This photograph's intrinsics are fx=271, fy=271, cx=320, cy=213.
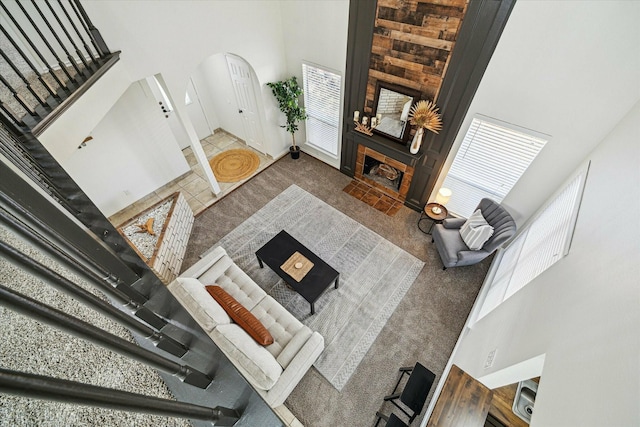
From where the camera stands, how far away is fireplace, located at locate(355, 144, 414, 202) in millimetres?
5203

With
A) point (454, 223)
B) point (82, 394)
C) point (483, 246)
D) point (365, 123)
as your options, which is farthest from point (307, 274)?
point (82, 394)

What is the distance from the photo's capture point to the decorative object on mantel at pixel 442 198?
4.54 meters

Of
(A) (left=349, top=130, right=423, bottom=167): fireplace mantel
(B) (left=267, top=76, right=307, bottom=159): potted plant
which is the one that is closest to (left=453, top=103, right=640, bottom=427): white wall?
(A) (left=349, top=130, right=423, bottom=167): fireplace mantel

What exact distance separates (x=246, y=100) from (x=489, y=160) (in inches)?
194

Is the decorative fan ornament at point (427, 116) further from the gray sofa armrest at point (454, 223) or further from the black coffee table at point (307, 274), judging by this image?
the black coffee table at point (307, 274)

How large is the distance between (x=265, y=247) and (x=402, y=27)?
3752 mm

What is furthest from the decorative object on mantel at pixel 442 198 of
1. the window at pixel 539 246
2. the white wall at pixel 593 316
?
the white wall at pixel 593 316

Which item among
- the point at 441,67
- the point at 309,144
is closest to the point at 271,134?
the point at 309,144

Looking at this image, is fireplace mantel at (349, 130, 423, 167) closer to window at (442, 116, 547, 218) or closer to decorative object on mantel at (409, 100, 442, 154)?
decorative object on mantel at (409, 100, 442, 154)

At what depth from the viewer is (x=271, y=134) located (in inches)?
239

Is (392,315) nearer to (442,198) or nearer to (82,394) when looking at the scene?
(442,198)

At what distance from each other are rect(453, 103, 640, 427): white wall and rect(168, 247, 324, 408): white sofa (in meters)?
1.82

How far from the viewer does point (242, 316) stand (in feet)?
10.5

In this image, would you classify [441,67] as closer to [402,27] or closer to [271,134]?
[402,27]
